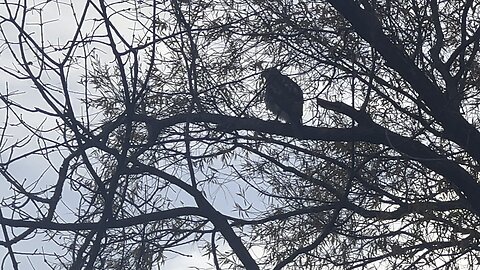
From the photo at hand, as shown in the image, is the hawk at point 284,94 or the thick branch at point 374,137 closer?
the thick branch at point 374,137

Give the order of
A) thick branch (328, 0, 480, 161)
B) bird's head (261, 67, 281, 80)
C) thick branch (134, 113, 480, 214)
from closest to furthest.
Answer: thick branch (328, 0, 480, 161)
thick branch (134, 113, 480, 214)
bird's head (261, 67, 281, 80)

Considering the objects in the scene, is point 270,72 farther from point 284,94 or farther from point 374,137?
point 374,137

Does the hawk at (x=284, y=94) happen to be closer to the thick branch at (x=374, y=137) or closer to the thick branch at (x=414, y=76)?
the thick branch at (x=374, y=137)

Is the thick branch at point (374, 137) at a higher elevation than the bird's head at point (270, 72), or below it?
below

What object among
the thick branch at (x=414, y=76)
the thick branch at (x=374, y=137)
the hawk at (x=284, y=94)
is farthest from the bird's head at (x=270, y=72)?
the thick branch at (x=414, y=76)

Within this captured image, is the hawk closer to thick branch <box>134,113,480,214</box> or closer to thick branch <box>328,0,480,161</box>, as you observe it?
thick branch <box>134,113,480,214</box>

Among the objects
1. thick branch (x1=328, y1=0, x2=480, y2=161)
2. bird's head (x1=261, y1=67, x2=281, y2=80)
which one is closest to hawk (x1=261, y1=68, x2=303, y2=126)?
bird's head (x1=261, y1=67, x2=281, y2=80)

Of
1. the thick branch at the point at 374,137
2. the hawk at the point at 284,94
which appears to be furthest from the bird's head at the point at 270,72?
the thick branch at the point at 374,137

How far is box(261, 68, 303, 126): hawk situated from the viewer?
527 centimetres

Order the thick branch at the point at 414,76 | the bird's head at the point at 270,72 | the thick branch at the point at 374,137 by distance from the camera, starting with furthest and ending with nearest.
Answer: the bird's head at the point at 270,72, the thick branch at the point at 374,137, the thick branch at the point at 414,76

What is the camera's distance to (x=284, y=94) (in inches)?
207

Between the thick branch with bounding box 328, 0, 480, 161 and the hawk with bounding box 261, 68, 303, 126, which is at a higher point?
the hawk with bounding box 261, 68, 303, 126

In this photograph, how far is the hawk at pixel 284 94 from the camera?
5270mm

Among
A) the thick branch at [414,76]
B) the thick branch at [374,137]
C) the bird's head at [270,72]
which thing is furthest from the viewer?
the bird's head at [270,72]
